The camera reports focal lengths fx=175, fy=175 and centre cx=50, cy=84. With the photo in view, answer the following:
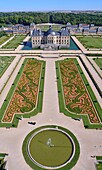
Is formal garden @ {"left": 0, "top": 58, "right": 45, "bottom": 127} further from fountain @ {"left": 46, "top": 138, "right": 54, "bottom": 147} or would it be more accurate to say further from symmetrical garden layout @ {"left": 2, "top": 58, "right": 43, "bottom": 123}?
fountain @ {"left": 46, "top": 138, "right": 54, "bottom": 147}

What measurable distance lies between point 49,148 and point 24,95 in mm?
16599

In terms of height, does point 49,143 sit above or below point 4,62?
below

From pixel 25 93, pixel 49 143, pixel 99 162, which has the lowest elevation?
pixel 99 162

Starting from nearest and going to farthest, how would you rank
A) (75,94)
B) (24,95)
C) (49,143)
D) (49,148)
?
(49,148) < (49,143) < (24,95) < (75,94)

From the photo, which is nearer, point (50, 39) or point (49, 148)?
point (49, 148)

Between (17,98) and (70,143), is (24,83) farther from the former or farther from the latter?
(70,143)

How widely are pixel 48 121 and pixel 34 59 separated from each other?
35.5 metres

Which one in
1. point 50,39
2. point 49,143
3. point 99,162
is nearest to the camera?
point 99,162

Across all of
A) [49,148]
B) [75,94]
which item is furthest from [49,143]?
[75,94]

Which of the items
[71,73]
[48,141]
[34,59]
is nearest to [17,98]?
[48,141]

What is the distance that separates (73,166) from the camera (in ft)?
74.3

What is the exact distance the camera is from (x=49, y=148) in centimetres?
2539

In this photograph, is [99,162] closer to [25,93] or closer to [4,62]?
[25,93]

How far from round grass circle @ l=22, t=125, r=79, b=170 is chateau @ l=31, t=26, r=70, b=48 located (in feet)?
177
